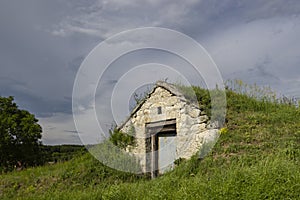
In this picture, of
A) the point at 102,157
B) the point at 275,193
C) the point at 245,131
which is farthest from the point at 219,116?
the point at 275,193

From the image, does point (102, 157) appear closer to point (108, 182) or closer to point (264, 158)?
point (108, 182)

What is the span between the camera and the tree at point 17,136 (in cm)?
1941

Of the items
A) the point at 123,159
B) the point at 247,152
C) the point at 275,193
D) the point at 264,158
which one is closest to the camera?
the point at 275,193

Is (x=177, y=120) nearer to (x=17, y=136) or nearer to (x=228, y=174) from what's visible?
(x=228, y=174)

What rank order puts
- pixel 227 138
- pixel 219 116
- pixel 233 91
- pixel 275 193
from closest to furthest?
pixel 275 193 → pixel 227 138 → pixel 219 116 → pixel 233 91

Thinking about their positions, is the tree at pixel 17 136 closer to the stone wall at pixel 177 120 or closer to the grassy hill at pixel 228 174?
the grassy hill at pixel 228 174

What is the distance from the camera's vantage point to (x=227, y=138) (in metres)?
9.77

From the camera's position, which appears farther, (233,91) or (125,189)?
(233,91)

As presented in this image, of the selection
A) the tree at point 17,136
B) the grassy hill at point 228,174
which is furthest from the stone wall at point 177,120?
the tree at point 17,136

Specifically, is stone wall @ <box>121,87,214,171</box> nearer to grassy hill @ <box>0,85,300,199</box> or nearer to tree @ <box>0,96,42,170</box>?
grassy hill @ <box>0,85,300,199</box>

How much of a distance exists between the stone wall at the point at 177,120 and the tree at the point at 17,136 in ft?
32.1

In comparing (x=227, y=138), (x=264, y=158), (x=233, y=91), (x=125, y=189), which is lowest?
(x=125, y=189)

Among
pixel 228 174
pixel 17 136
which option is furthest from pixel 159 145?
pixel 17 136

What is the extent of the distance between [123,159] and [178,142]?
2.03 metres
